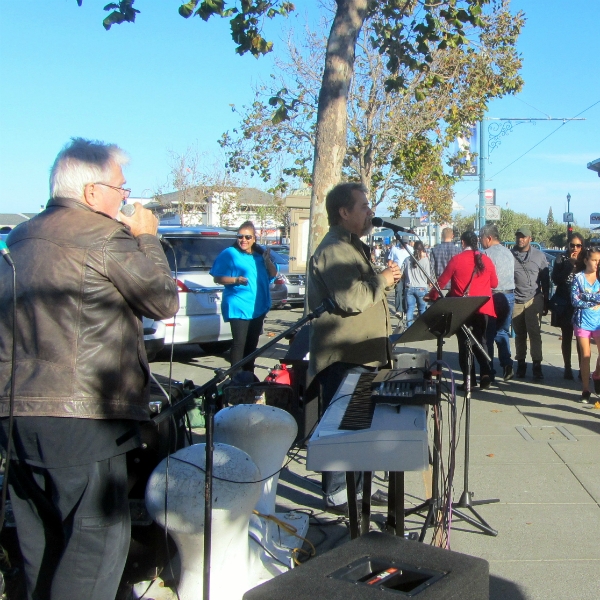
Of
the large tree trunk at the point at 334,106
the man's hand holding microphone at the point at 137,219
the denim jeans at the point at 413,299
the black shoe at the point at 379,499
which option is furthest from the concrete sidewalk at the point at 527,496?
the denim jeans at the point at 413,299

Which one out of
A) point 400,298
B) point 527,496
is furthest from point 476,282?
point 400,298

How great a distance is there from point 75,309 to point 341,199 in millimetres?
2005

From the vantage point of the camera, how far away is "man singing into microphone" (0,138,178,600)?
244 centimetres

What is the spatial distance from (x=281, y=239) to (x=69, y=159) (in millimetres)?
49943

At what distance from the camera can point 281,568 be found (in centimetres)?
354

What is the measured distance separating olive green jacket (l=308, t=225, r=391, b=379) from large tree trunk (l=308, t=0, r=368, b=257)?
9.40 ft

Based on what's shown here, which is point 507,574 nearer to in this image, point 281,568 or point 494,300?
point 281,568

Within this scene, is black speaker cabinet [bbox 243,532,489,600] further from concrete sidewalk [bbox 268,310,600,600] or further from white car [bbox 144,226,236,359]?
white car [bbox 144,226,236,359]

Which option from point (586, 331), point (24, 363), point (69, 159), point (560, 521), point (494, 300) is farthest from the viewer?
point (494, 300)

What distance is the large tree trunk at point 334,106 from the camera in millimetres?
6977

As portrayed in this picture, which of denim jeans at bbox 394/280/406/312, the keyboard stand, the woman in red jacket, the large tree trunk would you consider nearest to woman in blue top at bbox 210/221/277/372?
the large tree trunk

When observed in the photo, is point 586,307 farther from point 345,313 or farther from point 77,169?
point 77,169

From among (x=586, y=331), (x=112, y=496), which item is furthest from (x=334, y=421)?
(x=586, y=331)

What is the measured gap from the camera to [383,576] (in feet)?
6.84
